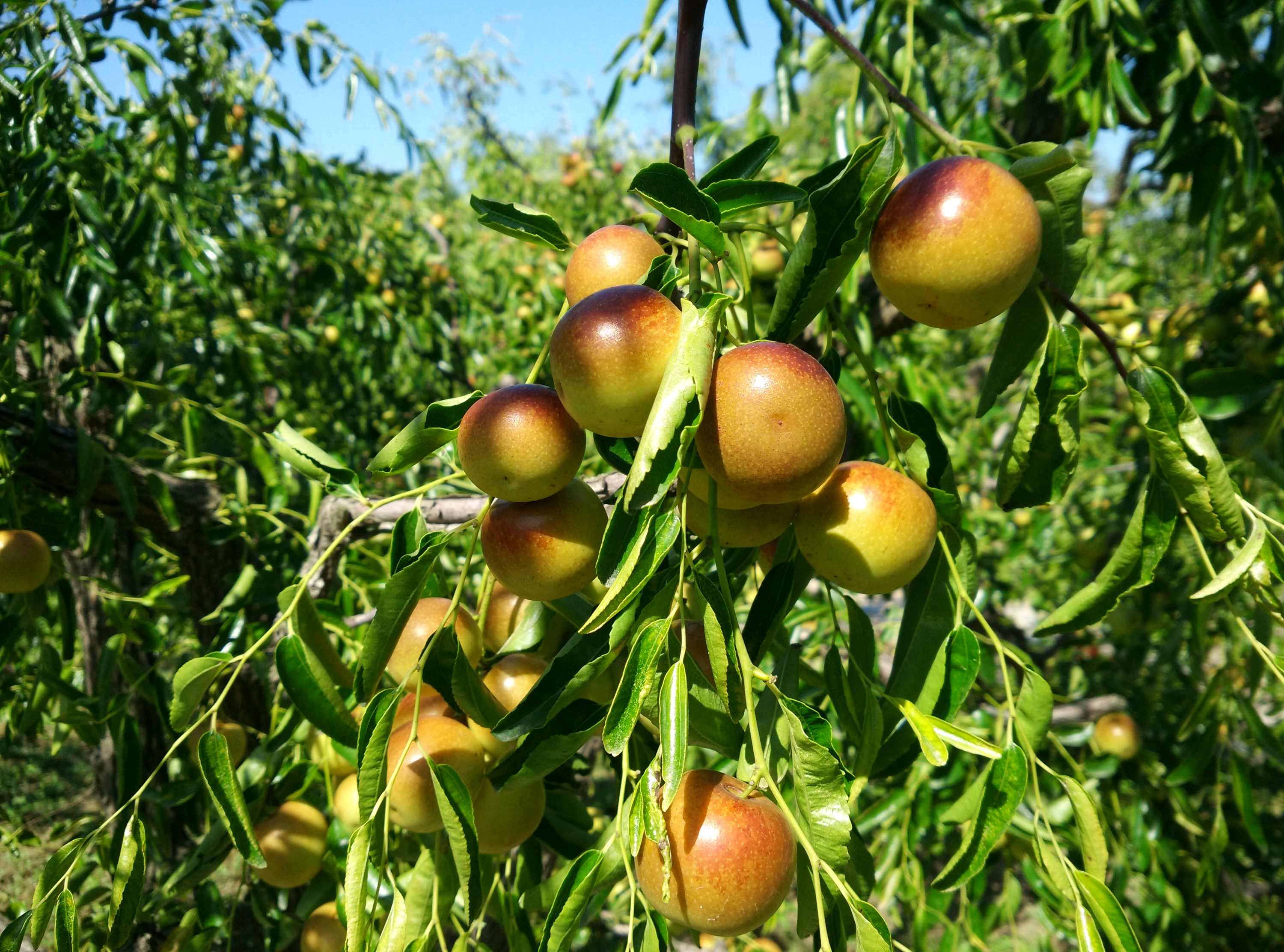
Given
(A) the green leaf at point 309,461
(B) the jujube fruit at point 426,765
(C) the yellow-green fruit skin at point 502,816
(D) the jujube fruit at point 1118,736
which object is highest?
(A) the green leaf at point 309,461

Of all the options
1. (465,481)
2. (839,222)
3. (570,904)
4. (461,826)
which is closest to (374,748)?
(461,826)

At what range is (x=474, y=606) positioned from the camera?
2.04 meters

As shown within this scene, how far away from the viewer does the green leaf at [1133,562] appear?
763 millimetres

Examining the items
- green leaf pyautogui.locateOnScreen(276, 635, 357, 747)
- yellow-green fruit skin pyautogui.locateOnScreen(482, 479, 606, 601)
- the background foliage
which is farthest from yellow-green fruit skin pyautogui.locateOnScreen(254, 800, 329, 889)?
yellow-green fruit skin pyautogui.locateOnScreen(482, 479, 606, 601)

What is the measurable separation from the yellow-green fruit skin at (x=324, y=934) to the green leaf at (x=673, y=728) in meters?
0.78

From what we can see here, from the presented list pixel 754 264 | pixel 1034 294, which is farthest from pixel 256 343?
pixel 1034 294

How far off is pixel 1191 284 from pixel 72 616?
4020 mm

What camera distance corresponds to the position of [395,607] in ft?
2.34

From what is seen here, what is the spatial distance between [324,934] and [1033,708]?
3.07 feet

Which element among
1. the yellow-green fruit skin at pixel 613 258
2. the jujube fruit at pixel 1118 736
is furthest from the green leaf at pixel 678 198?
the jujube fruit at pixel 1118 736

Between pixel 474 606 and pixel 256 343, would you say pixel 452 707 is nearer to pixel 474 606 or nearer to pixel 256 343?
pixel 474 606

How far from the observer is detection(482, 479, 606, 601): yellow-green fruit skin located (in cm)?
72

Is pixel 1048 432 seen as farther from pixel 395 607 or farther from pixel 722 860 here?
pixel 395 607

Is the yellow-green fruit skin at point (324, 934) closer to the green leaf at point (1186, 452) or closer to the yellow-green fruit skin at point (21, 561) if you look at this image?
the yellow-green fruit skin at point (21, 561)
